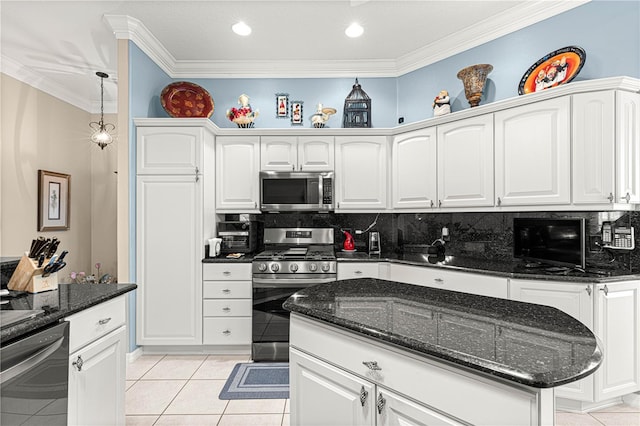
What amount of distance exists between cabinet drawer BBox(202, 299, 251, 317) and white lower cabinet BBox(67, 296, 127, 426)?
1314 mm

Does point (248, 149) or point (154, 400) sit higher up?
point (248, 149)

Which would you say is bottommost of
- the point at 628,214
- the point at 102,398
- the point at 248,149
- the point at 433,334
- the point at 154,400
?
the point at 154,400

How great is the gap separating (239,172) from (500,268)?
257cm

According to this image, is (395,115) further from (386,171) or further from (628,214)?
(628,214)

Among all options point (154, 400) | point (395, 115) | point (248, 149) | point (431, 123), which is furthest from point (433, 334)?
point (395, 115)

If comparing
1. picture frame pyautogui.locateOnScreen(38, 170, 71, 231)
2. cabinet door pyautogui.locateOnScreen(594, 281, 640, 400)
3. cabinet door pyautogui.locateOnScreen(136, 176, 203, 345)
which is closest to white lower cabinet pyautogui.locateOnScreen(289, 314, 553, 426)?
cabinet door pyautogui.locateOnScreen(594, 281, 640, 400)

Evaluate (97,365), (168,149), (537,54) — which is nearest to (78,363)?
(97,365)

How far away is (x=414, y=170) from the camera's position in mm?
3418

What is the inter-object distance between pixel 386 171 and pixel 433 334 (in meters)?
2.66

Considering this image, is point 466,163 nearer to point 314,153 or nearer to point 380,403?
point 314,153

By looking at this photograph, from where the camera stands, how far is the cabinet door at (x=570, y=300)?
221cm

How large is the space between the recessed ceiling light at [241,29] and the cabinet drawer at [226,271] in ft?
7.06

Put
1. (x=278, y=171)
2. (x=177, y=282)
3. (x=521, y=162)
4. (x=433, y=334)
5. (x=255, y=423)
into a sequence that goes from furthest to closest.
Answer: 1. (x=278, y=171)
2. (x=177, y=282)
3. (x=521, y=162)
4. (x=255, y=423)
5. (x=433, y=334)

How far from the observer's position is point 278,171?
3582 mm
